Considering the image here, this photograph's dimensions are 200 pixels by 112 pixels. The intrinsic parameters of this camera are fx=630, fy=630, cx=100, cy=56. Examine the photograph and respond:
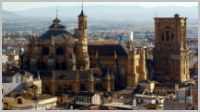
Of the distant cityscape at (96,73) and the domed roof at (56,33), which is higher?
the domed roof at (56,33)

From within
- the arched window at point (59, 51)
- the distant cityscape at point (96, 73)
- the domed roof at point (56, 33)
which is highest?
the domed roof at point (56, 33)

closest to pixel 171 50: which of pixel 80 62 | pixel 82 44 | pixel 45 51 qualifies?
pixel 82 44

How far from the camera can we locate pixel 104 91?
12.6 m

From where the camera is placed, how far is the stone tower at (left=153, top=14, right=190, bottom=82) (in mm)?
14953

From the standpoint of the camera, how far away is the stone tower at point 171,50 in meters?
15.0

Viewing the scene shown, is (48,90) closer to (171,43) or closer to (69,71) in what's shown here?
(69,71)

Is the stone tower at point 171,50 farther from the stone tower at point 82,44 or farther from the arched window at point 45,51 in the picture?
the arched window at point 45,51

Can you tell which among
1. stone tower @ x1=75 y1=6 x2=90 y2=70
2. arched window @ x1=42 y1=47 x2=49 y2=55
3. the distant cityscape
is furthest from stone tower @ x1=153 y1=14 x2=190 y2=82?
arched window @ x1=42 y1=47 x2=49 y2=55

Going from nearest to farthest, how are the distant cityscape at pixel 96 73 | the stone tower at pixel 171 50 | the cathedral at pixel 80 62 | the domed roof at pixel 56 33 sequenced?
1. the distant cityscape at pixel 96 73
2. the cathedral at pixel 80 62
3. the domed roof at pixel 56 33
4. the stone tower at pixel 171 50

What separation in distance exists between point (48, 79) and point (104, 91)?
3.80 ft

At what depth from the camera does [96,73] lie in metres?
13.1

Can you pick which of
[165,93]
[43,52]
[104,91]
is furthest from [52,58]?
[165,93]

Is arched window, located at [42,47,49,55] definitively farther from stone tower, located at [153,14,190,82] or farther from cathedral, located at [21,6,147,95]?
stone tower, located at [153,14,190,82]

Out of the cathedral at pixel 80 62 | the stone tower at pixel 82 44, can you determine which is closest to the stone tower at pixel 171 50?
the cathedral at pixel 80 62
